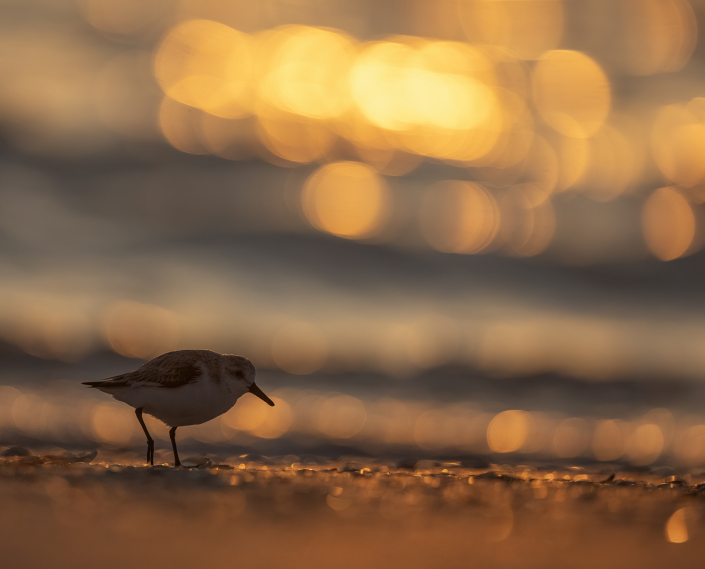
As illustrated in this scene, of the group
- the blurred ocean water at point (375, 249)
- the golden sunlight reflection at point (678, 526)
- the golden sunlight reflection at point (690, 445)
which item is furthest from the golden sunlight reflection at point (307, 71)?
the golden sunlight reflection at point (678, 526)

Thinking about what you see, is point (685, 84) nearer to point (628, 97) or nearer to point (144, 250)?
point (628, 97)

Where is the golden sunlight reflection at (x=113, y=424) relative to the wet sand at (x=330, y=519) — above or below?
above

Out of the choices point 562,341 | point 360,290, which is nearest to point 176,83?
point 360,290

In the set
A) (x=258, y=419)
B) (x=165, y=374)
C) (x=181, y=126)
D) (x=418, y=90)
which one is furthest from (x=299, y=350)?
(x=418, y=90)

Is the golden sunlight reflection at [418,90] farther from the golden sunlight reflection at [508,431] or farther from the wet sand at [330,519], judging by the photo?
the wet sand at [330,519]

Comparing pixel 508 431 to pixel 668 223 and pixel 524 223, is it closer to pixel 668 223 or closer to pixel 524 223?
pixel 524 223

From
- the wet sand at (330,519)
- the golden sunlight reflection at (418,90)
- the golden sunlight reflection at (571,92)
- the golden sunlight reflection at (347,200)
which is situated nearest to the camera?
the wet sand at (330,519)

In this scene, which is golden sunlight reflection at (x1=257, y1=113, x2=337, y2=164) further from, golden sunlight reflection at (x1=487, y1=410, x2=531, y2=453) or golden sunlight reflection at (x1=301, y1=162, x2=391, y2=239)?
golden sunlight reflection at (x1=487, y1=410, x2=531, y2=453)
